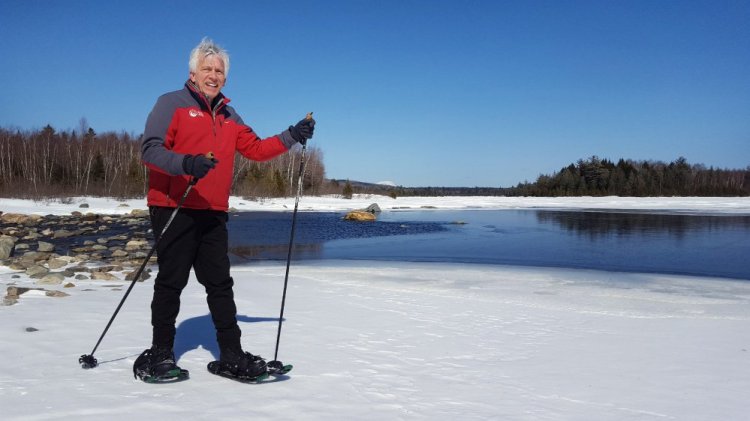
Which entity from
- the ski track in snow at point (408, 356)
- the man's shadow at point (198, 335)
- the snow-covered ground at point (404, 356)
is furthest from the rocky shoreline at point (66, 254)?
the man's shadow at point (198, 335)

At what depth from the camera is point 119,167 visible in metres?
59.2

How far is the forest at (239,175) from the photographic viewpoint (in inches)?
1909

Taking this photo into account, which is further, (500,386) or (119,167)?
(119,167)

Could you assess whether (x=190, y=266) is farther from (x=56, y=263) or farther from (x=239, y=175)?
(x=239, y=175)

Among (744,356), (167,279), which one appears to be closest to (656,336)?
(744,356)

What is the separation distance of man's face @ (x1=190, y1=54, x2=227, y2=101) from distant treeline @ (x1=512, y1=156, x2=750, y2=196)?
83770 mm

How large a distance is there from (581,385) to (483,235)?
16570 millimetres

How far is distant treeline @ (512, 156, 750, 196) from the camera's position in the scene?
3100 inches

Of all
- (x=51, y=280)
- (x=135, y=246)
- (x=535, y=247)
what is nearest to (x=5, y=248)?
(x=135, y=246)

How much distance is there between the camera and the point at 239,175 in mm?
61906

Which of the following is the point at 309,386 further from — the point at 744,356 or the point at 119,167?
the point at 119,167

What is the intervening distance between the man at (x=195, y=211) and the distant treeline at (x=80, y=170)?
1758 inches

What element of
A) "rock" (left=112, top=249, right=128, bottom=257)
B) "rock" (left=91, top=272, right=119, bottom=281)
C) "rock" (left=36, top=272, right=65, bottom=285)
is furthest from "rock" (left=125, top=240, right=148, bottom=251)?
"rock" (left=36, top=272, right=65, bottom=285)

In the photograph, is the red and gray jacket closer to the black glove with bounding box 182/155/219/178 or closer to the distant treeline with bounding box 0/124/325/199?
the black glove with bounding box 182/155/219/178
